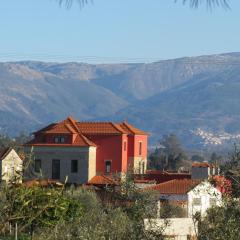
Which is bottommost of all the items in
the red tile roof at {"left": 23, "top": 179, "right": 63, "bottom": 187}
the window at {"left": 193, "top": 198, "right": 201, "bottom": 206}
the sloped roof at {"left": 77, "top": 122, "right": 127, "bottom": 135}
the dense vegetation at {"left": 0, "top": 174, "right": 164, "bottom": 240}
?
the dense vegetation at {"left": 0, "top": 174, "right": 164, "bottom": 240}

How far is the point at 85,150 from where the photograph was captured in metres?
74.6

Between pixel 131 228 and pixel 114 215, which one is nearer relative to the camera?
pixel 131 228

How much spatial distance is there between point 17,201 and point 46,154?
61756 mm

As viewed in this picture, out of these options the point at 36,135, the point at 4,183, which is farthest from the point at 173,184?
the point at 4,183

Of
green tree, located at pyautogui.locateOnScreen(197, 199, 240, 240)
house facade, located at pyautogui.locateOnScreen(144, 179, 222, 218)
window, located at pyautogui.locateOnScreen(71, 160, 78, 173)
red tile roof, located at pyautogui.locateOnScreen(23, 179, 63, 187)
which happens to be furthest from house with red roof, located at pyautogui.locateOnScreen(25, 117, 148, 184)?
red tile roof, located at pyautogui.locateOnScreen(23, 179, 63, 187)

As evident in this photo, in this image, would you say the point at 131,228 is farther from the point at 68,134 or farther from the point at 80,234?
the point at 68,134

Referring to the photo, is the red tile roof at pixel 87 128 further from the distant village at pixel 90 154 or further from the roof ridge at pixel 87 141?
the roof ridge at pixel 87 141

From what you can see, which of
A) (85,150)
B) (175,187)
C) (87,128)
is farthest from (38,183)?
(87,128)

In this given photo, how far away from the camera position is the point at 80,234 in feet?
71.3

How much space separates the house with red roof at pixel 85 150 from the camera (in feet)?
242

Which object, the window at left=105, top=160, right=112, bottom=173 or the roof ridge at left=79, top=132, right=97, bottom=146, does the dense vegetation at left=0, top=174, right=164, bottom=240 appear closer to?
the roof ridge at left=79, top=132, right=97, bottom=146

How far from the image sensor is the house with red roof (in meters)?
73.8

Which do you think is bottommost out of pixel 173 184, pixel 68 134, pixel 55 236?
pixel 55 236

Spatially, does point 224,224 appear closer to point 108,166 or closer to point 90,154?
point 90,154
